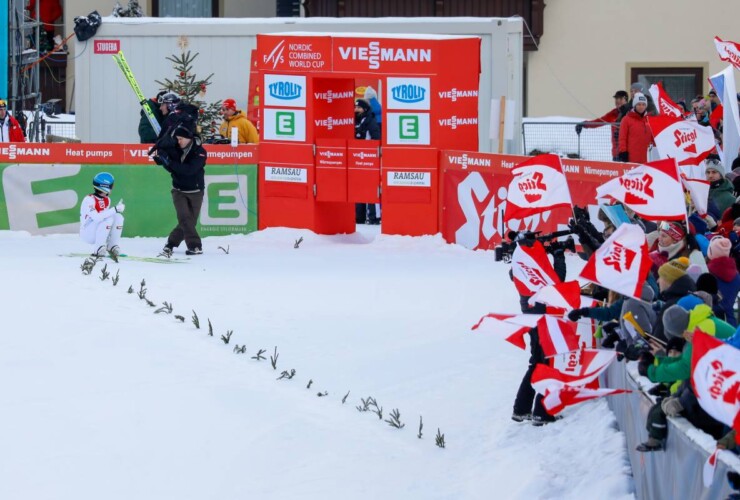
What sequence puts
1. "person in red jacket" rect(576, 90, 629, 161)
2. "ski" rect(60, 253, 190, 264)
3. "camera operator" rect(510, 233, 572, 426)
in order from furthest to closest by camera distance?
"person in red jacket" rect(576, 90, 629, 161) < "ski" rect(60, 253, 190, 264) < "camera operator" rect(510, 233, 572, 426)

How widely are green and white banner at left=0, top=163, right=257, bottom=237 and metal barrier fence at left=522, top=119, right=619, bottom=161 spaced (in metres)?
4.28

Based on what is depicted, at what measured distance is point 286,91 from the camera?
63.5ft

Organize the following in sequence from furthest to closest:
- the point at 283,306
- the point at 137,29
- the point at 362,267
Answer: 1. the point at 137,29
2. the point at 362,267
3. the point at 283,306

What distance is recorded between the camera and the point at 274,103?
764 inches

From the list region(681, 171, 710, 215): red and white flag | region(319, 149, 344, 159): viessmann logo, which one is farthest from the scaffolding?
region(681, 171, 710, 215): red and white flag

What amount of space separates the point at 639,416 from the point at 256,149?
12.1 metres

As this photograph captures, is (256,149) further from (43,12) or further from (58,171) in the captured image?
(43,12)

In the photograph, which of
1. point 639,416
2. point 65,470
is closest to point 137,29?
point 65,470

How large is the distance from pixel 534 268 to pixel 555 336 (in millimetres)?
634

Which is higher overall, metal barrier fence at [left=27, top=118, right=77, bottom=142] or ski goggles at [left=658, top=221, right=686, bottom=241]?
metal barrier fence at [left=27, top=118, right=77, bottom=142]

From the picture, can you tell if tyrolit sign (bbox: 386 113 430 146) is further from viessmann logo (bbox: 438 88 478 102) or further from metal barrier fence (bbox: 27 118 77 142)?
metal barrier fence (bbox: 27 118 77 142)

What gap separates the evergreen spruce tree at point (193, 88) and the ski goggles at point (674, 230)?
1401 cm

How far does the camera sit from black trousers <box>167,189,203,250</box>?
690 inches

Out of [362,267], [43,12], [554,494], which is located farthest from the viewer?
[43,12]
